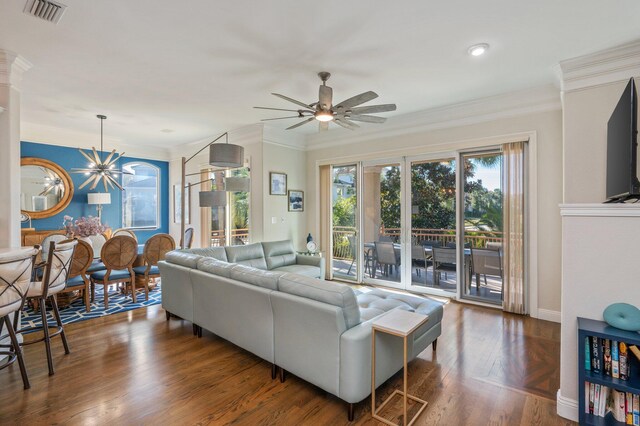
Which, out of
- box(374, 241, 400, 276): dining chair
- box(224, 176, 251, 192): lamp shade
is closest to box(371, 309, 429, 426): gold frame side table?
box(224, 176, 251, 192): lamp shade

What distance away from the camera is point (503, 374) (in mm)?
2629

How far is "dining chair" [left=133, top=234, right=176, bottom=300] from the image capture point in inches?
181

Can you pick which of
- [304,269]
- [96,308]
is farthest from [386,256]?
[96,308]

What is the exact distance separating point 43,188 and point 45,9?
16.3ft

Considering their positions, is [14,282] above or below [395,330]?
above

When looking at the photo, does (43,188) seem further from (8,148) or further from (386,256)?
(386,256)

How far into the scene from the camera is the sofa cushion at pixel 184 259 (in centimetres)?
342

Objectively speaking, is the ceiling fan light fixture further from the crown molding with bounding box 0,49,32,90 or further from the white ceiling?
the crown molding with bounding box 0,49,32,90

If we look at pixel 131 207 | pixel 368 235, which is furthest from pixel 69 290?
pixel 368 235

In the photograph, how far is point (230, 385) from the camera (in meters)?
2.46

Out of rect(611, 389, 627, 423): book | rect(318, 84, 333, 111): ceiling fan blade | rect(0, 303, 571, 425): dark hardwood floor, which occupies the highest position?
rect(318, 84, 333, 111): ceiling fan blade

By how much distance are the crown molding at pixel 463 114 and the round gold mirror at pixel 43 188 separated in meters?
5.45

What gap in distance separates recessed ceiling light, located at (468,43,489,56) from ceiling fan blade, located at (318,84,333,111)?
1401 mm

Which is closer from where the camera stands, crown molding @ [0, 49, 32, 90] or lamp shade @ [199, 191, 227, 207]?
crown molding @ [0, 49, 32, 90]
